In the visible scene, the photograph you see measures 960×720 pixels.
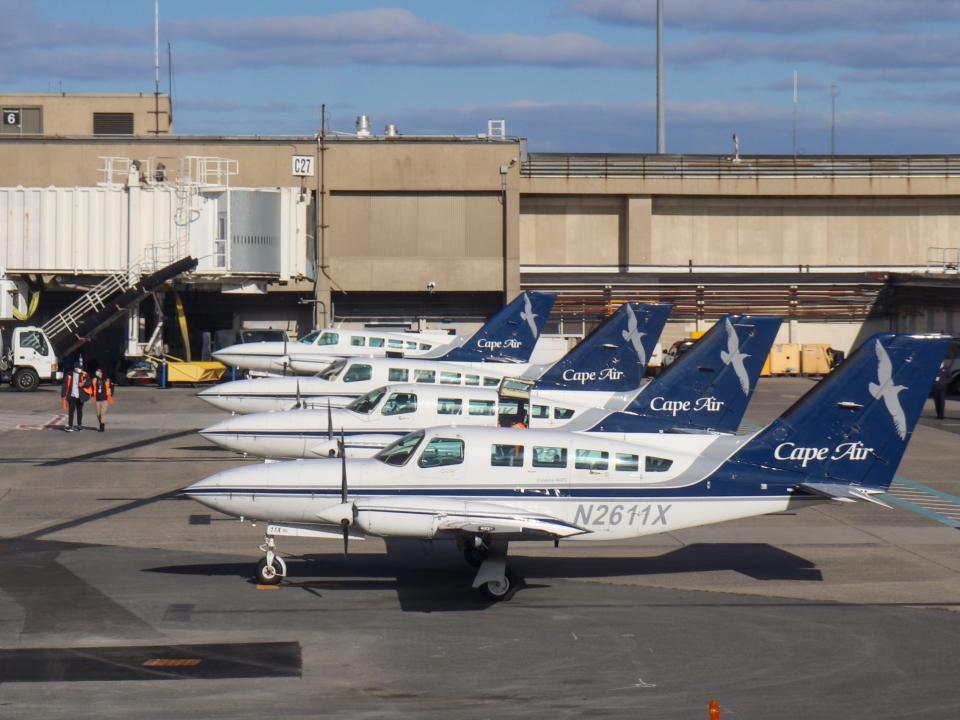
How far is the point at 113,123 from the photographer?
7756cm

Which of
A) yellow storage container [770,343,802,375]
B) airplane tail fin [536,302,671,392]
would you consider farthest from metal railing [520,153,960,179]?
airplane tail fin [536,302,671,392]

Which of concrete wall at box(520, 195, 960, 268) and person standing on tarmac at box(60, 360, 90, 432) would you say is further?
concrete wall at box(520, 195, 960, 268)

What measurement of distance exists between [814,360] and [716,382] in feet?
136

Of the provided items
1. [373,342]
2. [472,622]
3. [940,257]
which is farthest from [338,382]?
[940,257]

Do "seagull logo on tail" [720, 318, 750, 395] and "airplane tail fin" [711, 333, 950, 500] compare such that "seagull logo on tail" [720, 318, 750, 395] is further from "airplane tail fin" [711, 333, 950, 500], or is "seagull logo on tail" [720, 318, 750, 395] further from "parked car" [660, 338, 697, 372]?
"parked car" [660, 338, 697, 372]

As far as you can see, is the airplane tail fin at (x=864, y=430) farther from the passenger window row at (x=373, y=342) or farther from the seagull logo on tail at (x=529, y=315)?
the passenger window row at (x=373, y=342)

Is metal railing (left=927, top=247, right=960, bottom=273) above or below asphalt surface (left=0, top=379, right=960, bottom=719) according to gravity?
above

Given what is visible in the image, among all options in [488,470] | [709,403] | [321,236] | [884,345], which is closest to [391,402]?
[709,403]

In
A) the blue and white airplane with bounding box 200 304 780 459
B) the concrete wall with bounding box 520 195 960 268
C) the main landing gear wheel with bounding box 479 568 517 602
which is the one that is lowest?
the main landing gear wheel with bounding box 479 568 517 602

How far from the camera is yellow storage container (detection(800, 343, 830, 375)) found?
66000mm

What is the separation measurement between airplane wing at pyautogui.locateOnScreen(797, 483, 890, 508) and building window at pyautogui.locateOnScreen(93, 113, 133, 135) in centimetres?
6605

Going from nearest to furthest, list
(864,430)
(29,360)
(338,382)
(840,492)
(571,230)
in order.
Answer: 1. (840,492)
2. (864,430)
3. (338,382)
4. (29,360)
5. (571,230)

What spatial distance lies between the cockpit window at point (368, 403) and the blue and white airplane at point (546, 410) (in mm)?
28

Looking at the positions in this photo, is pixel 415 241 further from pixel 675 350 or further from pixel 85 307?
pixel 85 307
